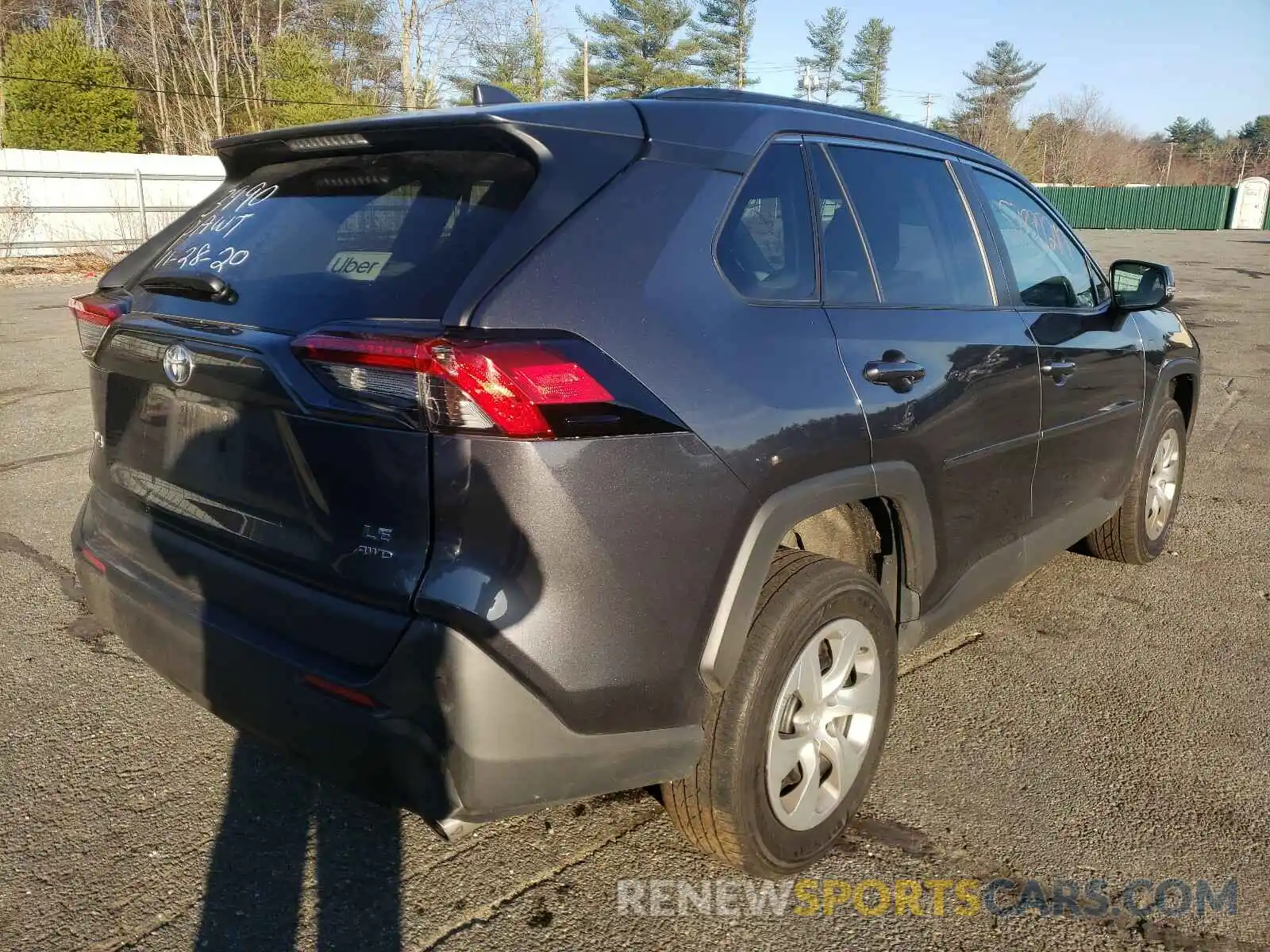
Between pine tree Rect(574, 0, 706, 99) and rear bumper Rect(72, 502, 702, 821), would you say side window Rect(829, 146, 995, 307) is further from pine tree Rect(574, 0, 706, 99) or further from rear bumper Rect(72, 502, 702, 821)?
pine tree Rect(574, 0, 706, 99)

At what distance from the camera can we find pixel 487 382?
1.80 meters

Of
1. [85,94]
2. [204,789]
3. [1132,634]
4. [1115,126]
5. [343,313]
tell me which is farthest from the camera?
[1115,126]

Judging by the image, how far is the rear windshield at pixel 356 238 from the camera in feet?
6.56

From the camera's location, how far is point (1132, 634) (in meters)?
3.96

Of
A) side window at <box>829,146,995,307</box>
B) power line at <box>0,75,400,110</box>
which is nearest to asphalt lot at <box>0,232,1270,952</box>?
side window at <box>829,146,995,307</box>

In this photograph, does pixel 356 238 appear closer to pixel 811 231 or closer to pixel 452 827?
pixel 811 231

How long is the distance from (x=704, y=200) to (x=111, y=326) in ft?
5.17

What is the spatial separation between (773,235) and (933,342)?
645 millimetres

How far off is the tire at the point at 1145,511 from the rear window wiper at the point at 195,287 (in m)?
3.74

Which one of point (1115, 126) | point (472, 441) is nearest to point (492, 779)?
point (472, 441)

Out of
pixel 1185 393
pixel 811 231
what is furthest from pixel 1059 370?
pixel 1185 393

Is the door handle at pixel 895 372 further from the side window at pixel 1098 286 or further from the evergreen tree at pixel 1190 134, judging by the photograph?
the evergreen tree at pixel 1190 134

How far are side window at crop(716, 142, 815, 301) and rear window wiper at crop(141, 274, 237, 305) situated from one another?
1.16 m

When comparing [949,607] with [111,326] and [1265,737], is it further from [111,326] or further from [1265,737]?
[111,326]
